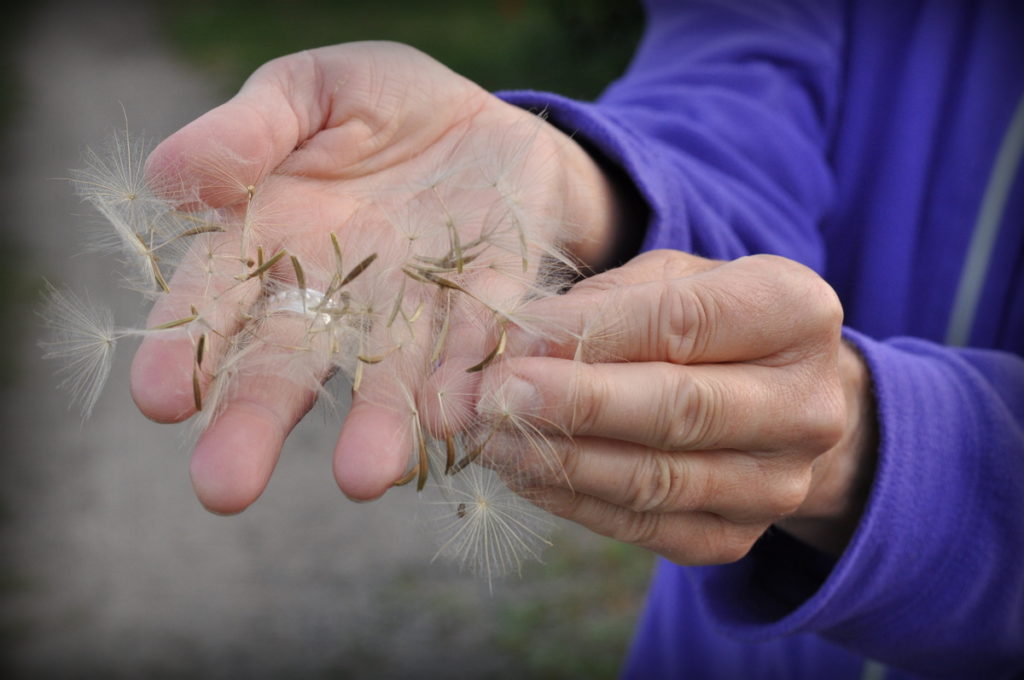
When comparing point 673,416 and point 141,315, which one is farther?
point 141,315

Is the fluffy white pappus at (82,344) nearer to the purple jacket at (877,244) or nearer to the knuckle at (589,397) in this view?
the knuckle at (589,397)

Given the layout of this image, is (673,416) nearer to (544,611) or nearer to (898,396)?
(898,396)

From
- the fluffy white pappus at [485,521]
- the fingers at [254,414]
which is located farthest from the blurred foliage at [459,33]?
the fluffy white pappus at [485,521]

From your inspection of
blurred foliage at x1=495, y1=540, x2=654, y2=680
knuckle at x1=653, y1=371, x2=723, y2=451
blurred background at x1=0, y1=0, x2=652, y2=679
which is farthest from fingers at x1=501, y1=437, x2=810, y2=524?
blurred foliage at x1=495, y1=540, x2=654, y2=680

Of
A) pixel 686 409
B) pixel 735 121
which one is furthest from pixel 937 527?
pixel 735 121

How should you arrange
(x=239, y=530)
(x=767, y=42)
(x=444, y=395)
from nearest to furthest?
(x=444, y=395)
(x=767, y=42)
(x=239, y=530)

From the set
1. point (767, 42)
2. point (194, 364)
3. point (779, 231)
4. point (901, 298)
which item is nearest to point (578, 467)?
point (194, 364)
